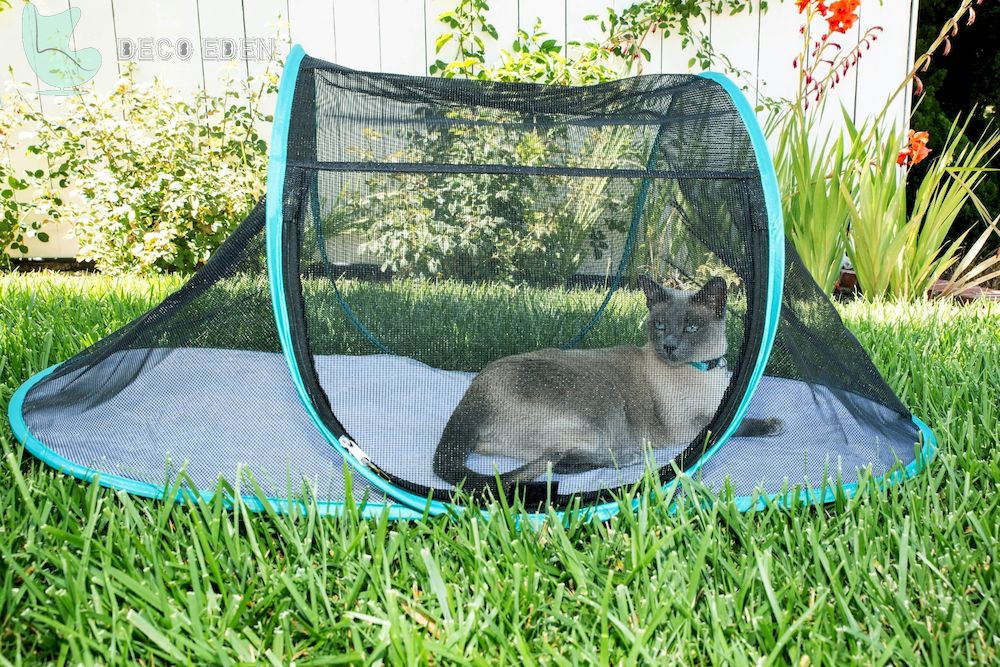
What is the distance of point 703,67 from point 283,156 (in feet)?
12.2

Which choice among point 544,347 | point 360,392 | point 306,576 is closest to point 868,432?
point 544,347

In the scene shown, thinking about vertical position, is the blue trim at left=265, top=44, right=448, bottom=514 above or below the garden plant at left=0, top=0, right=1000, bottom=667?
above

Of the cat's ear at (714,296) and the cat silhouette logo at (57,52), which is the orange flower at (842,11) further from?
the cat silhouette logo at (57,52)

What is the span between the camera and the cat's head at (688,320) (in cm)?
186

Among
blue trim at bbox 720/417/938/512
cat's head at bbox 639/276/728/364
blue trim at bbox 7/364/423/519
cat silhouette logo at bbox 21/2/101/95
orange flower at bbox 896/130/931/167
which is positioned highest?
cat silhouette logo at bbox 21/2/101/95

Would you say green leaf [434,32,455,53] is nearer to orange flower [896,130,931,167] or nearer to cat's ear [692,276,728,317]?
orange flower [896,130,931,167]

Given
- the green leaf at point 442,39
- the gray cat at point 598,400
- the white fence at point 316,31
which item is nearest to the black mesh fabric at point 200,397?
the gray cat at point 598,400

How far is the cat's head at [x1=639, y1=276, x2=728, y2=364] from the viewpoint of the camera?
186 cm

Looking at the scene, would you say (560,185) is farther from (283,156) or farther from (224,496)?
(224,496)

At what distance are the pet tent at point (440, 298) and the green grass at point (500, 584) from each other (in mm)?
121

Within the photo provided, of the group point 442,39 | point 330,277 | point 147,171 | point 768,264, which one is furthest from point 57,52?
point 768,264

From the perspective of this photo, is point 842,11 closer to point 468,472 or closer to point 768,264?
point 768,264

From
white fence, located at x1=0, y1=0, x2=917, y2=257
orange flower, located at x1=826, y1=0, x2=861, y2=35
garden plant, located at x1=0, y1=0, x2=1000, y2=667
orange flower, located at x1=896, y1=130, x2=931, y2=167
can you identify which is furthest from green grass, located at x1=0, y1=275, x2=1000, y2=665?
white fence, located at x1=0, y1=0, x2=917, y2=257

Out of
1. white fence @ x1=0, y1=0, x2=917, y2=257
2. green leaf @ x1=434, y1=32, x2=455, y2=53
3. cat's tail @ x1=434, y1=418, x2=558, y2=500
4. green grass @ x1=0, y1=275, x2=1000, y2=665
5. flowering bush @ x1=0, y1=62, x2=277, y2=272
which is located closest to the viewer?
green grass @ x1=0, y1=275, x2=1000, y2=665
